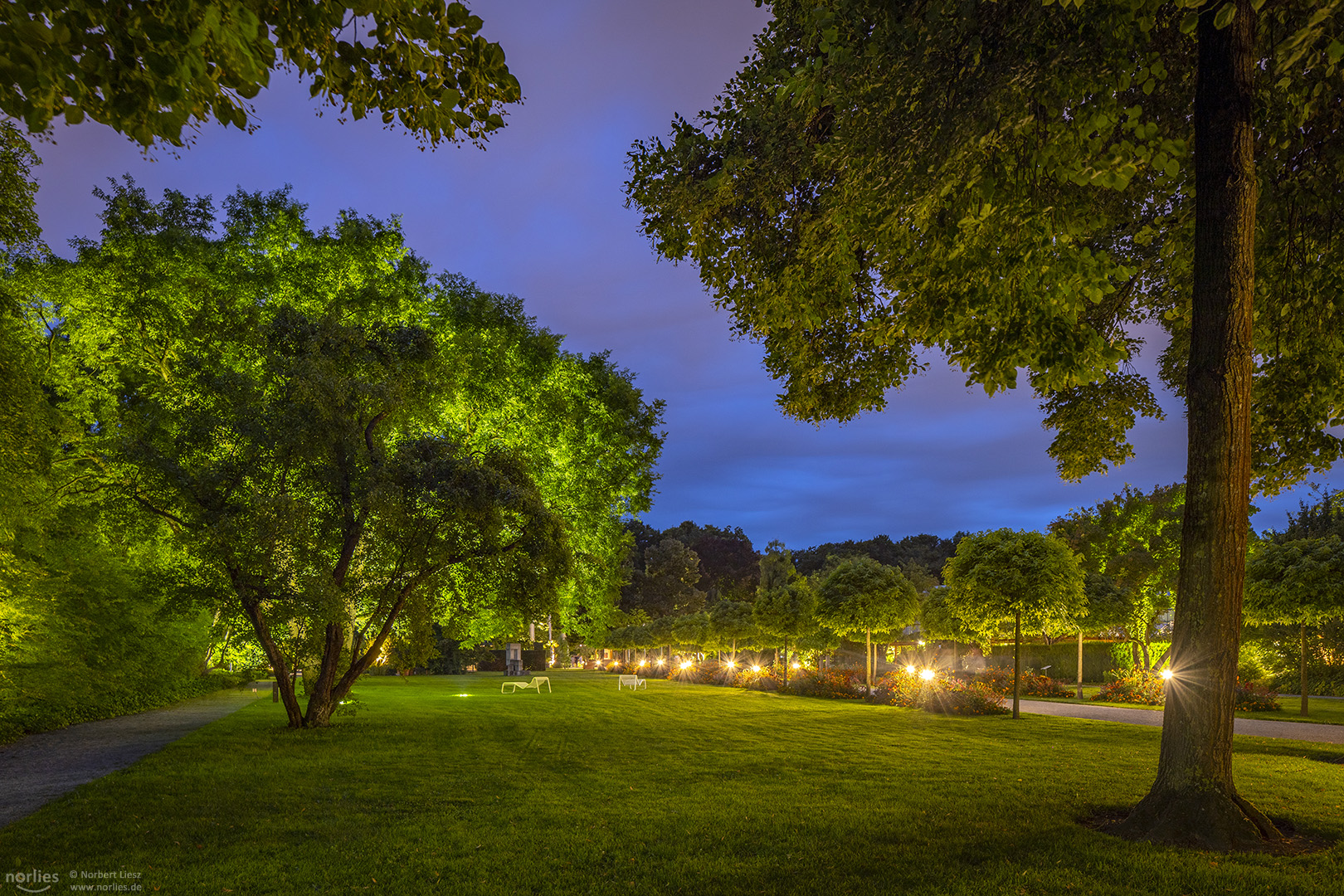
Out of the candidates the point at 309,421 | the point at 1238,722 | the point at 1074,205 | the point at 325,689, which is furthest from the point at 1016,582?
the point at 309,421

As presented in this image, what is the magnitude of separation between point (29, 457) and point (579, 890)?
1024cm

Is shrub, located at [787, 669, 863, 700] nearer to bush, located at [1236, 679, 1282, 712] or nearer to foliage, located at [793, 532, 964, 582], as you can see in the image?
bush, located at [1236, 679, 1282, 712]

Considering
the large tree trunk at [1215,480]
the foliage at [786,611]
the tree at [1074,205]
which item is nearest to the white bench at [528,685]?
the foliage at [786,611]

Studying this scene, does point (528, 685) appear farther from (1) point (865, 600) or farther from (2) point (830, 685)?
(1) point (865, 600)

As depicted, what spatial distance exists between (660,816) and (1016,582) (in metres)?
13.3

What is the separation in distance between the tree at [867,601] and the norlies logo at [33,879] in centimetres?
2175

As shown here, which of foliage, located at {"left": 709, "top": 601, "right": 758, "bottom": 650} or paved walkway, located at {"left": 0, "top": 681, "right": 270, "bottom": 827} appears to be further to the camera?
foliage, located at {"left": 709, "top": 601, "right": 758, "bottom": 650}

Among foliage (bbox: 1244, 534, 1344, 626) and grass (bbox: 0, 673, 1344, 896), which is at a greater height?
foliage (bbox: 1244, 534, 1344, 626)

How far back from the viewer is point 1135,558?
85.7 feet

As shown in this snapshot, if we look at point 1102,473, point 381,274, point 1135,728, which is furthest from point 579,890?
point 381,274

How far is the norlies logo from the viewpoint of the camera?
16.0ft

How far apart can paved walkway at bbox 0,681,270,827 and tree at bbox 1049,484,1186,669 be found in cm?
2414

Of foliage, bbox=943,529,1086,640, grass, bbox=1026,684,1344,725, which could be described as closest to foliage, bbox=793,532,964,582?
grass, bbox=1026,684,1344,725

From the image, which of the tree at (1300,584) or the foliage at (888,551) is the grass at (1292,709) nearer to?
the tree at (1300,584)
